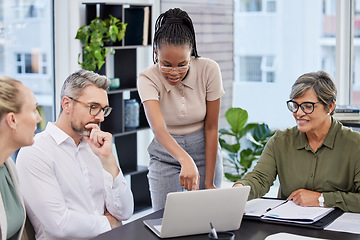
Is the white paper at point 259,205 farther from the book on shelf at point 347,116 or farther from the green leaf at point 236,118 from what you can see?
the green leaf at point 236,118

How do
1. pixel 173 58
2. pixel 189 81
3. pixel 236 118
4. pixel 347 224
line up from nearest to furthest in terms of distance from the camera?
pixel 347 224, pixel 173 58, pixel 189 81, pixel 236 118

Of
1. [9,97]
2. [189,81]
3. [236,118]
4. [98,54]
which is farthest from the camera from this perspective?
[236,118]

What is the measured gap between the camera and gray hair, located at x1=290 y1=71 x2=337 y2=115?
234 centimetres

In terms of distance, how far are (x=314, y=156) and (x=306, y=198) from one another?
0.74 feet

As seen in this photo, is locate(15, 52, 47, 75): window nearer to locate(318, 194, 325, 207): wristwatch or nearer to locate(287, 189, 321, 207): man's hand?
locate(287, 189, 321, 207): man's hand

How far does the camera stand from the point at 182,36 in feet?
8.33

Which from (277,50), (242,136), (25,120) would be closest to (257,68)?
(277,50)

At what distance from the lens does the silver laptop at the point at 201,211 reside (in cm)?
189

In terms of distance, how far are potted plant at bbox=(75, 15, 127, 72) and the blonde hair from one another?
2133 mm

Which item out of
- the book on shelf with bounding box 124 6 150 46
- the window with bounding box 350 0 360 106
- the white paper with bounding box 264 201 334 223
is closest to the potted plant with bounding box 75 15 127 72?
the book on shelf with bounding box 124 6 150 46

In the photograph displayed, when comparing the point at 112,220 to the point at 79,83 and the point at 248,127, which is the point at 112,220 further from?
the point at 248,127

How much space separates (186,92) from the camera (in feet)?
8.87

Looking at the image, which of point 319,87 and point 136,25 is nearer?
point 319,87

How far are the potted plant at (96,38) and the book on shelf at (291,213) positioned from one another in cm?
213
